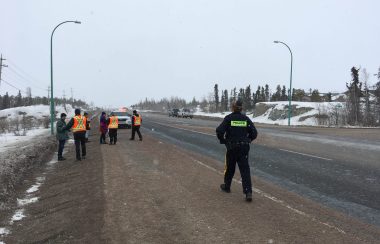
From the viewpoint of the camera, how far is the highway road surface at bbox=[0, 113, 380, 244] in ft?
19.1

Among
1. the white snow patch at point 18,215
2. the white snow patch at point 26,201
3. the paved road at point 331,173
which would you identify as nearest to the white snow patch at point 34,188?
the white snow patch at point 26,201

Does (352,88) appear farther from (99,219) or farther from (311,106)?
(99,219)

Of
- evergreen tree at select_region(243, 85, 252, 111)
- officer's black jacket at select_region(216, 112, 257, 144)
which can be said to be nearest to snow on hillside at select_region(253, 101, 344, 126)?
evergreen tree at select_region(243, 85, 252, 111)

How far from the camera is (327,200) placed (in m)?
8.05

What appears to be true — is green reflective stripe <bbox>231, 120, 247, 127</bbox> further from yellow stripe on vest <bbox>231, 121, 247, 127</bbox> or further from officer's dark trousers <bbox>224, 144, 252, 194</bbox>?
officer's dark trousers <bbox>224, 144, 252, 194</bbox>

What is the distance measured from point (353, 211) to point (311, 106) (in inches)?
2153

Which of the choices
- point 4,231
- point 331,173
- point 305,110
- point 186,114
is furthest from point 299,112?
point 4,231

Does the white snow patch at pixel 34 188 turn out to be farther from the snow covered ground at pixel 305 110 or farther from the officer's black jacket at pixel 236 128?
the snow covered ground at pixel 305 110

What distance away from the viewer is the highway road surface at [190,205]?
19.1ft

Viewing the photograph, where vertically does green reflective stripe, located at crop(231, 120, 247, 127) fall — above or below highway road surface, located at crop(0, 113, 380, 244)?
above

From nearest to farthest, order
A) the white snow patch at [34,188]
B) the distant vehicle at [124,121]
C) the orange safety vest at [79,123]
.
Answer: the white snow patch at [34,188] < the orange safety vest at [79,123] < the distant vehicle at [124,121]

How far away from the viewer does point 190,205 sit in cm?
735

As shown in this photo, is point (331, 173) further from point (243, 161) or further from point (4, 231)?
point (4, 231)

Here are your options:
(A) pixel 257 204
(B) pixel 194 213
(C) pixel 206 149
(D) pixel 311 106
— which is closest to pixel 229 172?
(A) pixel 257 204
